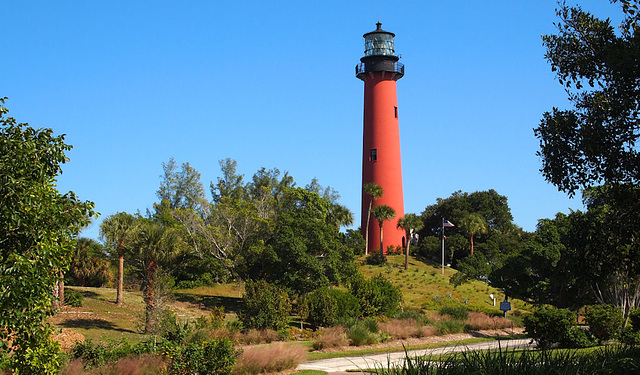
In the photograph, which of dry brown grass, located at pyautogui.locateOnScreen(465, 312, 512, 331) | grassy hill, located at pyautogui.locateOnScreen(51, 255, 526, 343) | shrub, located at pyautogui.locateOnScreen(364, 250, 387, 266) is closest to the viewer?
grassy hill, located at pyautogui.locateOnScreen(51, 255, 526, 343)

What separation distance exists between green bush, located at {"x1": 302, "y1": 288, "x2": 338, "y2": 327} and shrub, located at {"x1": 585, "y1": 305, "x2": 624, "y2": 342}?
461 inches

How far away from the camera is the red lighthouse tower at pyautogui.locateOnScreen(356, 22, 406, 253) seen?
198 feet

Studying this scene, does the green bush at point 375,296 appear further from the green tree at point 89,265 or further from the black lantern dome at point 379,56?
the black lantern dome at point 379,56

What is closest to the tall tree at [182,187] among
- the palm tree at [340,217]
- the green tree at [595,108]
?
the palm tree at [340,217]

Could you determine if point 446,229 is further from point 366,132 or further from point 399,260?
point 366,132

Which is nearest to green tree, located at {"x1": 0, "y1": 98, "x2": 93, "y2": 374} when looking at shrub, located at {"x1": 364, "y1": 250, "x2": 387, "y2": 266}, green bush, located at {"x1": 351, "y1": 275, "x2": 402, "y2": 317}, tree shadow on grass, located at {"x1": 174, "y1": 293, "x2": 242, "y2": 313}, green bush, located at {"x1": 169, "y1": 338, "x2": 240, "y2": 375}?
green bush, located at {"x1": 169, "y1": 338, "x2": 240, "y2": 375}

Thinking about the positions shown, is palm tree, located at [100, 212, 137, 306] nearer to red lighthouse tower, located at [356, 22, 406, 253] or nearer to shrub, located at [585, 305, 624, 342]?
shrub, located at [585, 305, 624, 342]

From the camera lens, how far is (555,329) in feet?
75.5

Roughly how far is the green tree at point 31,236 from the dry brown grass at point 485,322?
89.3 feet

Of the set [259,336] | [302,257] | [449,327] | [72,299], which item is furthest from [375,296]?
[72,299]

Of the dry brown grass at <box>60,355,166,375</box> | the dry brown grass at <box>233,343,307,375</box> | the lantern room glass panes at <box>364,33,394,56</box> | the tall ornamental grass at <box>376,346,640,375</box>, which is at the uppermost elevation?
the lantern room glass panes at <box>364,33,394,56</box>

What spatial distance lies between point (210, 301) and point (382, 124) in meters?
26.5

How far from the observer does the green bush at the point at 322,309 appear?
104 feet

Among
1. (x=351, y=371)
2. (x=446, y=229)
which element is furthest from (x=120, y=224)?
(x=446, y=229)
